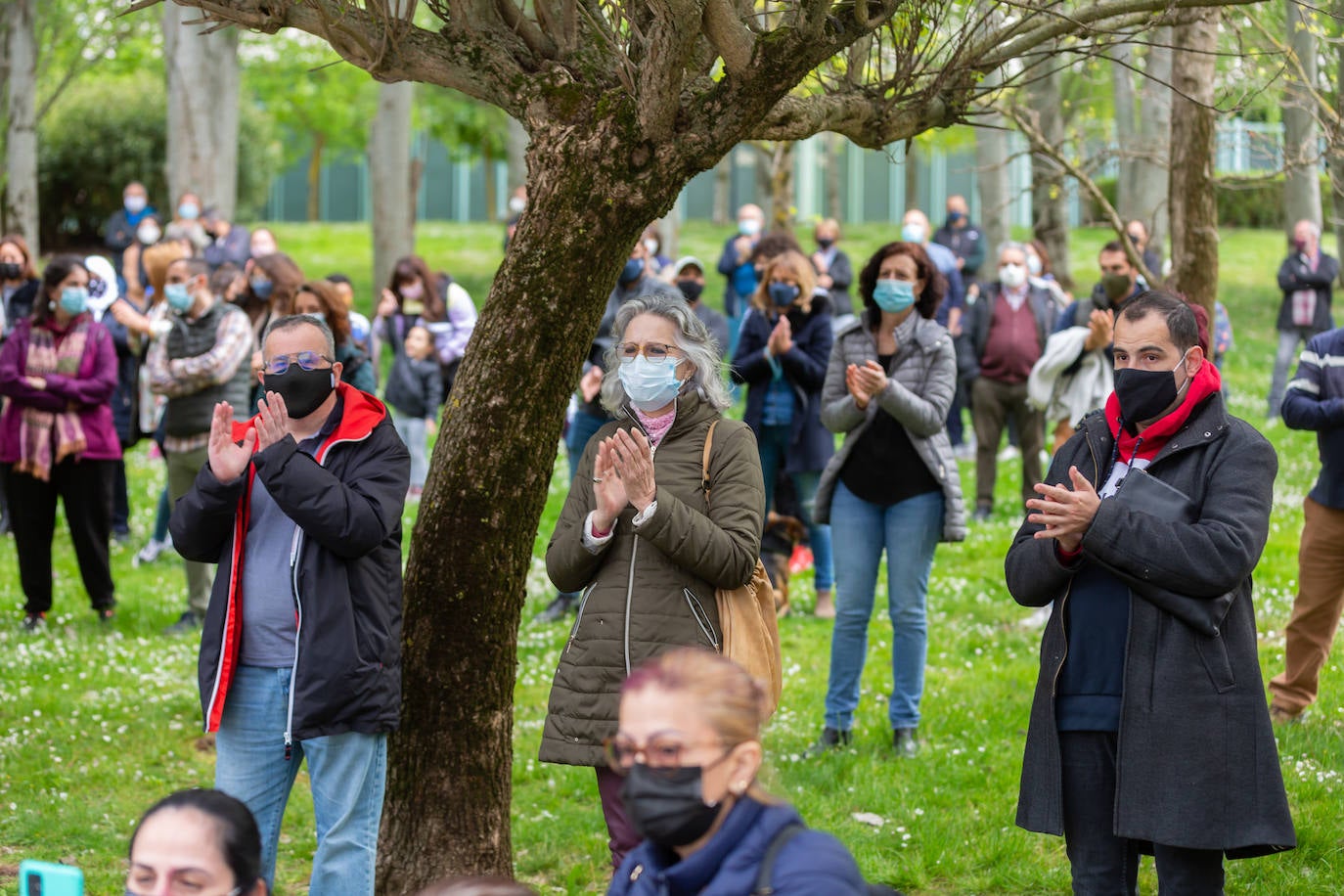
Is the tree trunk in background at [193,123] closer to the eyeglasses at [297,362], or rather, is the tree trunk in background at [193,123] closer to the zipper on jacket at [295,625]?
the eyeglasses at [297,362]

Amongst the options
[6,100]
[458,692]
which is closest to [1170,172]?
[458,692]

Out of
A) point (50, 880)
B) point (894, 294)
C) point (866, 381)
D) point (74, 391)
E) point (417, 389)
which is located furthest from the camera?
point (417, 389)

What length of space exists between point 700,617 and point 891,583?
8.20 ft

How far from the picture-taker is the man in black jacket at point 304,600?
4.58m

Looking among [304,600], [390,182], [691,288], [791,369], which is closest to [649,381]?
[304,600]

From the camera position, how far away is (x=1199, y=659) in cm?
429

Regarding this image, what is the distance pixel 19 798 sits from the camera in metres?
6.80

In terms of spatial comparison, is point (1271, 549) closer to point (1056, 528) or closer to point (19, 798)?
point (1056, 528)

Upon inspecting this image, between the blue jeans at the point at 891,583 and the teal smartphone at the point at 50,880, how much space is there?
440 centimetres

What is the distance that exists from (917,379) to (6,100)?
22.5 meters

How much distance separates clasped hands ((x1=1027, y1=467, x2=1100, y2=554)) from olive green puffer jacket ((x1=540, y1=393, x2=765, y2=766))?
943 millimetres

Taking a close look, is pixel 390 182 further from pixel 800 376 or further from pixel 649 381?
pixel 649 381

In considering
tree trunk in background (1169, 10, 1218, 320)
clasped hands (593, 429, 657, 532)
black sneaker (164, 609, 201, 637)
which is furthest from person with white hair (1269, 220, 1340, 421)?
clasped hands (593, 429, 657, 532)

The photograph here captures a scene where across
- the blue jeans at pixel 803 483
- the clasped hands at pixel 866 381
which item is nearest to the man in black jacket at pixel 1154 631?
the clasped hands at pixel 866 381
